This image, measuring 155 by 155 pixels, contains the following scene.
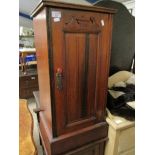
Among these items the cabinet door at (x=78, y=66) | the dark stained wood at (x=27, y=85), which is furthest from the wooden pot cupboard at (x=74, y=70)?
the dark stained wood at (x=27, y=85)

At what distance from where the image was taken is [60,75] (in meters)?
1.05

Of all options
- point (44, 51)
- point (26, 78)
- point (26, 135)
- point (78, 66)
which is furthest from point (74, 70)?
point (26, 78)

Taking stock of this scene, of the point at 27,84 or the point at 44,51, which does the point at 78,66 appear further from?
the point at 27,84

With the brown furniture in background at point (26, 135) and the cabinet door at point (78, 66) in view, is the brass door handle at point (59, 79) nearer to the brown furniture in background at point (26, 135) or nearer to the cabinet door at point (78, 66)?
the cabinet door at point (78, 66)

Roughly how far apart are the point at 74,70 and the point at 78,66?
0.04 metres

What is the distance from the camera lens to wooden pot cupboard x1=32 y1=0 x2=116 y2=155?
3.19 ft

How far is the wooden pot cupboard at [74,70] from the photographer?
3.19 ft

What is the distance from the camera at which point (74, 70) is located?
1.10 meters
